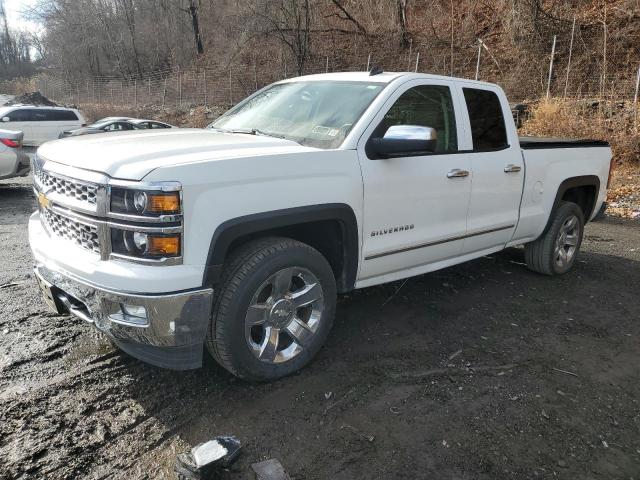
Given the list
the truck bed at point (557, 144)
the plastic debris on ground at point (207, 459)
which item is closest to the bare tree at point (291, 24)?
the truck bed at point (557, 144)

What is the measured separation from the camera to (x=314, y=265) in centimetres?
315

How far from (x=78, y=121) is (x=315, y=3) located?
13511 mm

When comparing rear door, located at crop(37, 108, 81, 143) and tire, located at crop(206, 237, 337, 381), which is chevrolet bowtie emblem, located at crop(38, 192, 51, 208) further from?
rear door, located at crop(37, 108, 81, 143)

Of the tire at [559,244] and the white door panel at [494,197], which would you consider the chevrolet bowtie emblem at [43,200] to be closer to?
the white door panel at [494,197]

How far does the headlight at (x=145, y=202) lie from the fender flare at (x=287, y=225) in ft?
0.91

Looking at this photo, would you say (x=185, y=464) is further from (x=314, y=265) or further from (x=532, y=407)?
(x=532, y=407)

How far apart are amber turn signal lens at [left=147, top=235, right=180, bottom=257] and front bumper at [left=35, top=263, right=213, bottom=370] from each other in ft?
0.69

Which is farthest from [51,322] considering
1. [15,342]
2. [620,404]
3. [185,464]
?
[620,404]

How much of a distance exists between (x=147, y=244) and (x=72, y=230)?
644mm

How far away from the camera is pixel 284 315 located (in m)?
3.13

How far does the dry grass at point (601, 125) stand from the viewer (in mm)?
11570

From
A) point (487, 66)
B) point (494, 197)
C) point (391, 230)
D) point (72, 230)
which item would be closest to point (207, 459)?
point (72, 230)

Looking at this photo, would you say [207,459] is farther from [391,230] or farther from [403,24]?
[403,24]

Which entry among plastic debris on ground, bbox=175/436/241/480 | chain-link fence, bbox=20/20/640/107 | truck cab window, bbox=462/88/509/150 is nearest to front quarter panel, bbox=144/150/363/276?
plastic debris on ground, bbox=175/436/241/480
